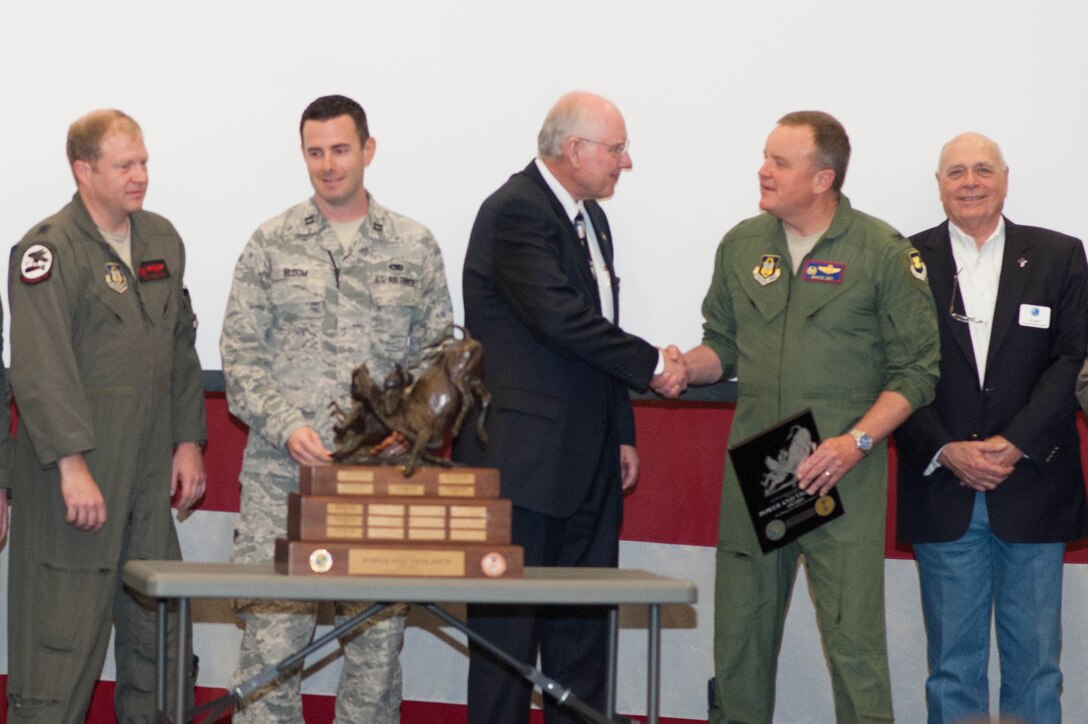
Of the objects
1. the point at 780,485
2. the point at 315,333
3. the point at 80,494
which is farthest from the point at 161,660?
the point at 780,485

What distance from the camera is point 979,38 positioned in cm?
407

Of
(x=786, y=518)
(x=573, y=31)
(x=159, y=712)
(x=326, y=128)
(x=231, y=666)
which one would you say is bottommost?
(x=231, y=666)

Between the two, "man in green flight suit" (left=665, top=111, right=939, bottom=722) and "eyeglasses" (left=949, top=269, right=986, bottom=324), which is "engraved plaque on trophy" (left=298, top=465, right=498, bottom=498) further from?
"eyeglasses" (left=949, top=269, right=986, bottom=324)

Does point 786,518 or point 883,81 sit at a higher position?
point 883,81

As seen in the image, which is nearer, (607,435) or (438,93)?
(607,435)

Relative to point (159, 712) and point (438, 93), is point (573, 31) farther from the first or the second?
point (159, 712)

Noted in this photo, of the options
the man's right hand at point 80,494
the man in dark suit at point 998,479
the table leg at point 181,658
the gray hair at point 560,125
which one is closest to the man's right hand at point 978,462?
the man in dark suit at point 998,479

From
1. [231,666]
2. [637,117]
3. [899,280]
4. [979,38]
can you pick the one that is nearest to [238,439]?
[231,666]

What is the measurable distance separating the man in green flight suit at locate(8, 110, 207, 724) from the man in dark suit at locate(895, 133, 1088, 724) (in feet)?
6.30

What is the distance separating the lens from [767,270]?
370 centimetres

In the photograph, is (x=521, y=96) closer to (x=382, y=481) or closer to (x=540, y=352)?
(x=540, y=352)

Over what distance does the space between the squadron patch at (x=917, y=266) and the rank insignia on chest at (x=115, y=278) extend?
1936 mm

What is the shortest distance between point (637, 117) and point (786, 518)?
125cm

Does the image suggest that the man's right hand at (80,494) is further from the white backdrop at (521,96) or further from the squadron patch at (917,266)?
the squadron patch at (917,266)
